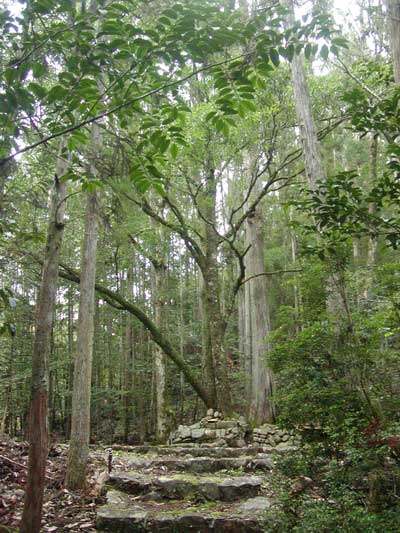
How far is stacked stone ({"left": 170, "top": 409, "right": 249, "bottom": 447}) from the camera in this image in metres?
9.03

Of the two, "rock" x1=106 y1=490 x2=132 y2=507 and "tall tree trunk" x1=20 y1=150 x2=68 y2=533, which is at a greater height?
"tall tree trunk" x1=20 y1=150 x2=68 y2=533

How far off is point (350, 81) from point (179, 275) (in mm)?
14084

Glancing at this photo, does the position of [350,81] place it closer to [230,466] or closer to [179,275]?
[230,466]

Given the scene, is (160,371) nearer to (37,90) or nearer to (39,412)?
(39,412)

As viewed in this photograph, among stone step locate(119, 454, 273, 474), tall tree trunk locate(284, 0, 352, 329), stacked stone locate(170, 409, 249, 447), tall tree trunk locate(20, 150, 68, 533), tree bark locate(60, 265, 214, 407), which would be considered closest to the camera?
tall tree trunk locate(20, 150, 68, 533)

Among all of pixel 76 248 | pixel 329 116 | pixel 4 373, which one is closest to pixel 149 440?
pixel 4 373

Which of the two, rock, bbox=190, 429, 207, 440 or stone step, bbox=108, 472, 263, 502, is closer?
stone step, bbox=108, 472, 263, 502

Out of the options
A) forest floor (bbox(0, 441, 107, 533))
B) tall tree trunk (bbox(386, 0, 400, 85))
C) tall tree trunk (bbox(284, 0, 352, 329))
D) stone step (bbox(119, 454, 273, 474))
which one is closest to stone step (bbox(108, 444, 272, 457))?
stone step (bbox(119, 454, 273, 474))

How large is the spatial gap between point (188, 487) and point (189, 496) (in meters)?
0.11

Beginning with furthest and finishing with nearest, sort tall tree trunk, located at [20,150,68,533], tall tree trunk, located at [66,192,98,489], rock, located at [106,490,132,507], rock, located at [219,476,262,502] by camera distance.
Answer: tall tree trunk, located at [66,192,98,489] < rock, located at [219,476,262,502] < rock, located at [106,490,132,507] < tall tree trunk, located at [20,150,68,533]

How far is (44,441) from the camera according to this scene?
4066mm

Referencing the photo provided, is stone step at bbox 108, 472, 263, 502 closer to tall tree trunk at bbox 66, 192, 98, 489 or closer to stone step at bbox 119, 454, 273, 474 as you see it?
tall tree trunk at bbox 66, 192, 98, 489

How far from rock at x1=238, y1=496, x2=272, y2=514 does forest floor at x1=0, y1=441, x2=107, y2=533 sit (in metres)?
1.63

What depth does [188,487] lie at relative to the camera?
580cm
